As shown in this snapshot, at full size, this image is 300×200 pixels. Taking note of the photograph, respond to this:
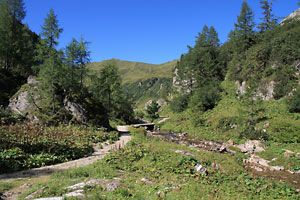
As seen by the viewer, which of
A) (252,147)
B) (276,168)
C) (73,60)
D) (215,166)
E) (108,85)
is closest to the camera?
(215,166)

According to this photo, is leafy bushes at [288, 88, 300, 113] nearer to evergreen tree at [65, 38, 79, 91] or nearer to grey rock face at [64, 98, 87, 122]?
grey rock face at [64, 98, 87, 122]

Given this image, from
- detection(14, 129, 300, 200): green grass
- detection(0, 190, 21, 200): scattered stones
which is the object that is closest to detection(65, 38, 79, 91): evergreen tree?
detection(14, 129, 300, 200): green grass

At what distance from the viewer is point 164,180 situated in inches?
362

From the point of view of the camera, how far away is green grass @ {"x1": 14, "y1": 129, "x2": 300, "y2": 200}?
707 centimetres

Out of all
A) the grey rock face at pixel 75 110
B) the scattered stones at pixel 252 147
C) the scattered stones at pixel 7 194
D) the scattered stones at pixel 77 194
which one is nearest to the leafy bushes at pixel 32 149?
the scattered stones at pixel 7 194

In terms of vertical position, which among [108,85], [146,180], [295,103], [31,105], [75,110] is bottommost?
[146,180]

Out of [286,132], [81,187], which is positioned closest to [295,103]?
[286,132]

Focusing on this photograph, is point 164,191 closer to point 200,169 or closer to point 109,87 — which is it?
point 200,169

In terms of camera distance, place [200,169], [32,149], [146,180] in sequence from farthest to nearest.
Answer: [32,149] → [200,169] → [146,180]

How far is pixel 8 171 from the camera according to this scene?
10.0m

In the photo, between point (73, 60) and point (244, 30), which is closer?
point (73, 60)

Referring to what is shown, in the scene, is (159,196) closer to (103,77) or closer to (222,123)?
(222,123)

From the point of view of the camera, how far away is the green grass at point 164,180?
7066mm

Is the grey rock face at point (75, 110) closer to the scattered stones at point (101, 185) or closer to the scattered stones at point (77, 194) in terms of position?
the scattered stones at point (101, 185)
